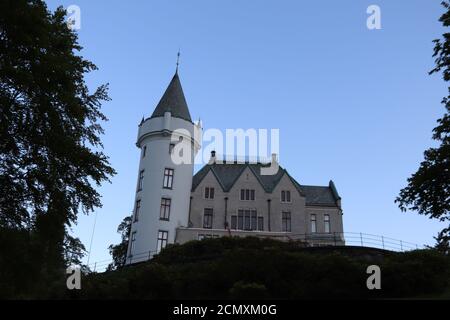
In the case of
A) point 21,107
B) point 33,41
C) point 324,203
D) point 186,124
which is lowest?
point 21,107

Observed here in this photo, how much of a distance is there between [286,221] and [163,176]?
14613mm

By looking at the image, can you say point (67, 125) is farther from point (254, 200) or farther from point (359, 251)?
point (254, 200)

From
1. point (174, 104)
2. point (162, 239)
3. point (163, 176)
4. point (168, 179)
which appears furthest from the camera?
point (174, 104)

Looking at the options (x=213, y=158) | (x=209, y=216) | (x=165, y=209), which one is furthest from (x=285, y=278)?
(x=213, y=158)

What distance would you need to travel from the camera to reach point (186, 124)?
51.8 meters

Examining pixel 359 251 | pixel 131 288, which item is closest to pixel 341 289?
pixel 359 251

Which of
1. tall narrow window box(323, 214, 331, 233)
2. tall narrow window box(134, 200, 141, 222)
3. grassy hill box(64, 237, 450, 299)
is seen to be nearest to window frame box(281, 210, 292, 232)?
tall narrow window box(323, 214, 331, 233)

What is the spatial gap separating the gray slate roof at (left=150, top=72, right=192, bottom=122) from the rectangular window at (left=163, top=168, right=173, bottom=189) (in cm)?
650

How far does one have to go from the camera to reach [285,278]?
25562 millimetres

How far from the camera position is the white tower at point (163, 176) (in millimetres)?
46281

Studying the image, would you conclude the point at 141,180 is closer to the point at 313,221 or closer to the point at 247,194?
the point at 247,194

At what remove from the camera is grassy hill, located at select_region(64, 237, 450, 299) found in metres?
24.1

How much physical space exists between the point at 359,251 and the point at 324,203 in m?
23.2

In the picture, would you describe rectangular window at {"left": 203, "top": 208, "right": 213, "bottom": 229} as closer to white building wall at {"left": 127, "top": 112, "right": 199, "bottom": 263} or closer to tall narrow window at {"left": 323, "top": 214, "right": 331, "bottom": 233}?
white building wall at {"left": 127, "top": 112, "right": 199, "bottom": 263}
